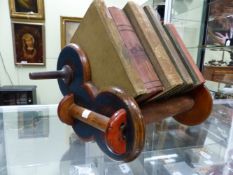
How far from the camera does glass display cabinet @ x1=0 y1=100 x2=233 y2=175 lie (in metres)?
0.54

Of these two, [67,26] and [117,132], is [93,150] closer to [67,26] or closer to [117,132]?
[117,132]

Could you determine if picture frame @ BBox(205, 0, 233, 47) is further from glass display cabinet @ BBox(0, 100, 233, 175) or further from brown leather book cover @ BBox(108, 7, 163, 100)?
brown leather book cover @ BBox(108, 7, 163, 100)

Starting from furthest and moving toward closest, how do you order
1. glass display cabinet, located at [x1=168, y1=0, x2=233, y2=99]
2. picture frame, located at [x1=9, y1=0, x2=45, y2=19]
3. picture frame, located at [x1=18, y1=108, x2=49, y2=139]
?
picture frame, located at [x1=9, y1=0, x2=45, y2=19] → glass display cabinet, located at [x1=168, y1=0, x2=233, y2=99] → picture frame, located at [x1=18, y1=108, x2=49, y2=139]

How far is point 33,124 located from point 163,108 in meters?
0.52

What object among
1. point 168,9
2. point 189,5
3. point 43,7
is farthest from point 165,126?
point 43,7

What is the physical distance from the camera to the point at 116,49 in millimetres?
358

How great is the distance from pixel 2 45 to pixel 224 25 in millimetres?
1618

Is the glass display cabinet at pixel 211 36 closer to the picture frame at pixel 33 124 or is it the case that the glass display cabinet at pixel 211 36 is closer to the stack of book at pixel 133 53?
the stack of book at pixel 133 53

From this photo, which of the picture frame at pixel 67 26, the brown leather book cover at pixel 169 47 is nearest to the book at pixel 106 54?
the brown leather book cover at pixel 169 47

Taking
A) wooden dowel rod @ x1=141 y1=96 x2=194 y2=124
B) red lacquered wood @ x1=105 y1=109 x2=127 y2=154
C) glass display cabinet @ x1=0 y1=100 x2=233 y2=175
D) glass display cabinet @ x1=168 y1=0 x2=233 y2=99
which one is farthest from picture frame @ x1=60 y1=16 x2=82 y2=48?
red lacquered wood @ x1=105 y1=109 x2=127 y2=154

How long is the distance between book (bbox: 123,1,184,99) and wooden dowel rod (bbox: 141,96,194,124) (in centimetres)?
3

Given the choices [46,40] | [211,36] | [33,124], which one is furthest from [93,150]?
[46,40]

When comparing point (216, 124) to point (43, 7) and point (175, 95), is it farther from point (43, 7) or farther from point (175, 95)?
point (43, 7)

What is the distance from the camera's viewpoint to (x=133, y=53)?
0.39 meters
